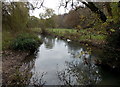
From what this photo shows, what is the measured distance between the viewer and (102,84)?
16.6 ft

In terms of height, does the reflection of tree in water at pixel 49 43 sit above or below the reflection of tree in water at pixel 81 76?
above

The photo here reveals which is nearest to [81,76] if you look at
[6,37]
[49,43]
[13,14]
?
[13,14]

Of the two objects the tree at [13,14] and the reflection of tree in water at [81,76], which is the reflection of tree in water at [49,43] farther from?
the reflection of tree in water at [81,76]

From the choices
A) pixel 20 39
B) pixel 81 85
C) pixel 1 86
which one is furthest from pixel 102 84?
pixel 20 39

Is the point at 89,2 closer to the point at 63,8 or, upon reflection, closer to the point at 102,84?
the point at 63,8

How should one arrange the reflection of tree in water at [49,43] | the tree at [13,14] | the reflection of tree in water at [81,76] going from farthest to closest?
1. the reflection of tree in water at [49,43]
2. the tree at [13,14]
3. the reflection of tree in water at [81,76]

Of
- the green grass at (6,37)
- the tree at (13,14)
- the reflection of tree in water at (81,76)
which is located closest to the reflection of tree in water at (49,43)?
the green grass at (6,37)

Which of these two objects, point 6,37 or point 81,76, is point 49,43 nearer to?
point 6,37

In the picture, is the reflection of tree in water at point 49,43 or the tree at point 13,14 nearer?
the tree at point 13,14

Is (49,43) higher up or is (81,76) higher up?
(49,43)

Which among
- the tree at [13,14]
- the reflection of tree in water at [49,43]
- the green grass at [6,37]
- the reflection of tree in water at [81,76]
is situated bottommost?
the reflection of tree in water at [81,76]

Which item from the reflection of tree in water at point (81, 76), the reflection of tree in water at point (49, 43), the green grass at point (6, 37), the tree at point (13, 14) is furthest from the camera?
the reflection of tree in water at point (49, 43)

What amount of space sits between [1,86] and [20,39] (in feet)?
21.0

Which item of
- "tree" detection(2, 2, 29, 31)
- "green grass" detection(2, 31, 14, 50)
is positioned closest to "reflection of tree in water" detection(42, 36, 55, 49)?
"green grass" detection(2, 31, 14, 50)
